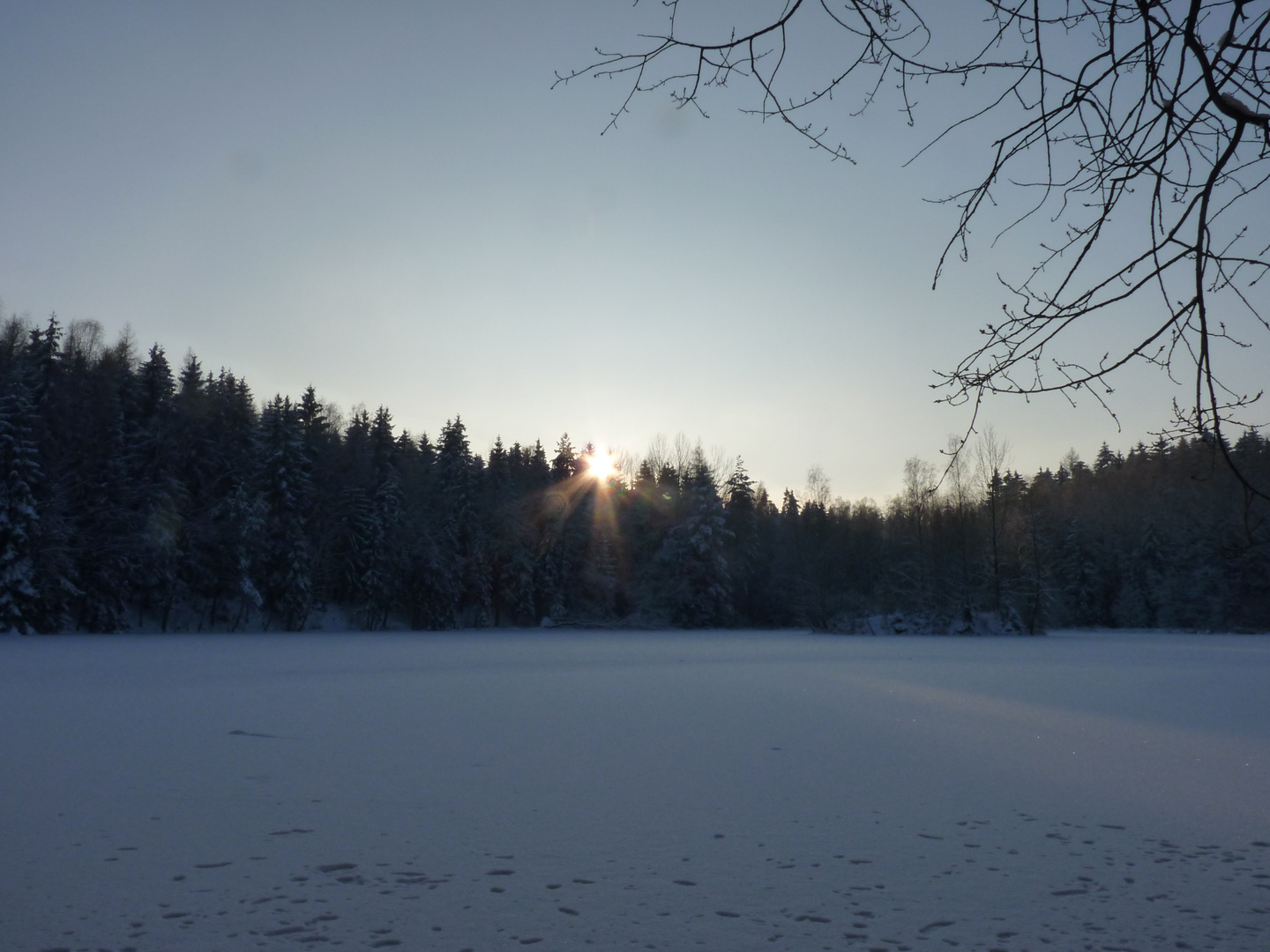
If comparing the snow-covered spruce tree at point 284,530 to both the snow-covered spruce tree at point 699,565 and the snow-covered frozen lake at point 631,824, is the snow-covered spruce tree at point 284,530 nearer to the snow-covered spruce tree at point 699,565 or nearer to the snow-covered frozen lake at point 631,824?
the snow-covered spruce tree at point 699,565

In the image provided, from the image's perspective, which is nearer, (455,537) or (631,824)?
(631,824)

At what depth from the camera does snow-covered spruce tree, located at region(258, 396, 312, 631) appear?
38.6 m

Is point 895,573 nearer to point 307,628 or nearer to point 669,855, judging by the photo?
point 307,628

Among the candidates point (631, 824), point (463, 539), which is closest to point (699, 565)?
point (463, 539)

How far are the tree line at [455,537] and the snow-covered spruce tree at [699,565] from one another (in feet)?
0.39

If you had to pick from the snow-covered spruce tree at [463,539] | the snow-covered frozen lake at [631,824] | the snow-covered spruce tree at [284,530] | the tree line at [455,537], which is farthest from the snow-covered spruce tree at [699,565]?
the snow-covered frozen lake at [631,824]

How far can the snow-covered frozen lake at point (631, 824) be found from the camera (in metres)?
3.09

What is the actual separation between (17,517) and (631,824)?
104ft

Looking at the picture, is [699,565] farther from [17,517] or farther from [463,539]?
[17,517]

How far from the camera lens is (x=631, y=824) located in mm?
4473

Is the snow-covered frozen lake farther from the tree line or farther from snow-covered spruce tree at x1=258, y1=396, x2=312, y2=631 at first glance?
snow-covered spruce tree at x1=258, y1=396, x2=312, y2=631

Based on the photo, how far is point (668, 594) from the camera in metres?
45.1

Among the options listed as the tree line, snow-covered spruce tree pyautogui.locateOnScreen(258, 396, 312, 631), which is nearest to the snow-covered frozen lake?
the tree line

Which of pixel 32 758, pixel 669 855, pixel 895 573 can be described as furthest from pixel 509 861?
pixel 895 573
